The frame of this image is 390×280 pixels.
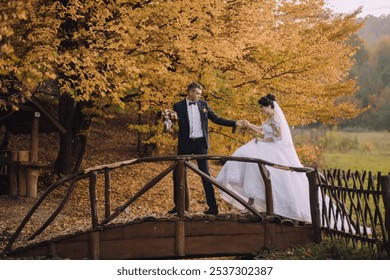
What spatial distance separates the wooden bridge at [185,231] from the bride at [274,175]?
204 millimetres

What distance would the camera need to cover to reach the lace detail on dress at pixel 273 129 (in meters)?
9.68

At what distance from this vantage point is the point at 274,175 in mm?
9586

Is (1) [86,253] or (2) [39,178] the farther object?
(2) [39,178]

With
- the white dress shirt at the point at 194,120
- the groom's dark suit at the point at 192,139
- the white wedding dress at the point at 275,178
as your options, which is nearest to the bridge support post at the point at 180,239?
the groom's dark suit at the point at 192,139

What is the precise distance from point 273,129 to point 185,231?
2068mm

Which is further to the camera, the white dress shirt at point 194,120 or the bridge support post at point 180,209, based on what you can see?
the white dress shirt at point 194,120

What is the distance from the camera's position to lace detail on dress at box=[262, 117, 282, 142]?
31.8 ft

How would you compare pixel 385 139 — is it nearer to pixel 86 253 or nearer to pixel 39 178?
pixel 39 178

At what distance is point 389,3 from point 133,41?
728 cm

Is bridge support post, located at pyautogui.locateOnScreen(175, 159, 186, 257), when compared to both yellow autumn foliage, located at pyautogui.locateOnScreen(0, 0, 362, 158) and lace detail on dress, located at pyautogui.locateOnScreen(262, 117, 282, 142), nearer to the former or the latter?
lace detail on dress, located at pyautogui.locateOnScreen(262, 117, 282, 142)

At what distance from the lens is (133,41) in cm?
1304

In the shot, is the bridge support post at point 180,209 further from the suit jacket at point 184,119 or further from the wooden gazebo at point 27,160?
the wooden gazebo at point 27,160
